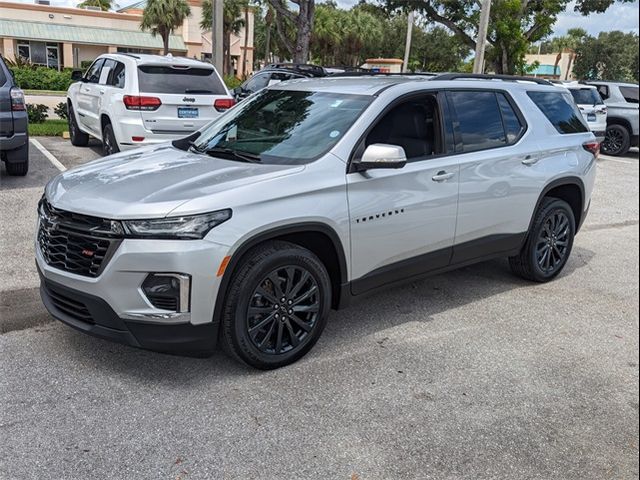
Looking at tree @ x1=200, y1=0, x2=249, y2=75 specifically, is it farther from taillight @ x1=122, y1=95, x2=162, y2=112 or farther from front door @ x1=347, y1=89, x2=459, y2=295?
front door @ x1=347, y1=89, x2=459, y2=295

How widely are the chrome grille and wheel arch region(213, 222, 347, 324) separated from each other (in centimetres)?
65

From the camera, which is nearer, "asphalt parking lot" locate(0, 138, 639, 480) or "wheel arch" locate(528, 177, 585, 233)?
"asphalt parking lot" locate(0, 138, 639, 480)

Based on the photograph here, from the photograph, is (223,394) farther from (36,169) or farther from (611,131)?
(611,131)

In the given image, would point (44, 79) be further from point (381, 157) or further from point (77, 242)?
point (381, 157)

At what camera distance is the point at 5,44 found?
39.0 ft

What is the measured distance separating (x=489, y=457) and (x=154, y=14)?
3795cm

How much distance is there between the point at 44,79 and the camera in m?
15.6

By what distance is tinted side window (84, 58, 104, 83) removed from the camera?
33.9ft

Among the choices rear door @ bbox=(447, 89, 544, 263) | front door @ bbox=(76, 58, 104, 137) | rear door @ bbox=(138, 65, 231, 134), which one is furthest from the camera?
front door @ bbox=(76, 58, 104, 137)

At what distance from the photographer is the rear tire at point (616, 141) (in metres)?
17.0

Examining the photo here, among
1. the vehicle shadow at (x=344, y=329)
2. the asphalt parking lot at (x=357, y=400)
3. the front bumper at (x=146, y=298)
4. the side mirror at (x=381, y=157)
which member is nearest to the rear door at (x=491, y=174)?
the vehicle shadow at (x=344, y=329)

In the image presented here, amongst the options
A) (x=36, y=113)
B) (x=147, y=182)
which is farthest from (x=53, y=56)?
(x=147, y=182)

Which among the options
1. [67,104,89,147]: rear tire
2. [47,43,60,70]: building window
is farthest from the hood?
[47,43,60,70]: building window

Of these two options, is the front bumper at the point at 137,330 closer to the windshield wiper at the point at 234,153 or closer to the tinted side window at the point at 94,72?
the windshield wiper at the point at 234,153
